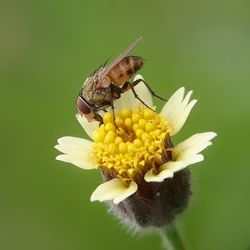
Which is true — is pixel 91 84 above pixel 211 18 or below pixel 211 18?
below

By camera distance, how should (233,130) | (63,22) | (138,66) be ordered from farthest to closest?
(63,22)
(233,130)
(138,66)

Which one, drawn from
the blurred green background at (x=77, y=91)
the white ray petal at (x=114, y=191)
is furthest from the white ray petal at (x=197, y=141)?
the blurred green background at (x=77, y=91)

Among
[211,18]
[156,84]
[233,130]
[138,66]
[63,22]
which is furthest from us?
[63,22]

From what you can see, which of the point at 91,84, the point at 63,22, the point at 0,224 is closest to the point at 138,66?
the point at 91,84

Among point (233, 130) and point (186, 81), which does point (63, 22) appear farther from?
point (233, 130)

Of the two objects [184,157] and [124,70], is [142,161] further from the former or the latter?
[124,70]

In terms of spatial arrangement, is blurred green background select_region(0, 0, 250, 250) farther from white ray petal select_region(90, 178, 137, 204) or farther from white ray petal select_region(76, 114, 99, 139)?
white ray petal select_region(90, 178, 137, 204)
